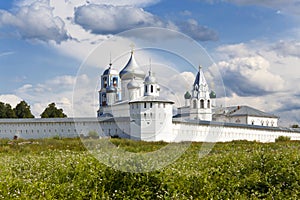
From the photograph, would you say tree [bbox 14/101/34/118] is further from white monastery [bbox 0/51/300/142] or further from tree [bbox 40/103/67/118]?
white monastery [bbox 0/51/300/142]

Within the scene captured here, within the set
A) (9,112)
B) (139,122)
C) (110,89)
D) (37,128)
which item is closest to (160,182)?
(139,122)

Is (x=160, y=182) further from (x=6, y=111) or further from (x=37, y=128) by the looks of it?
(x=6, y=111)

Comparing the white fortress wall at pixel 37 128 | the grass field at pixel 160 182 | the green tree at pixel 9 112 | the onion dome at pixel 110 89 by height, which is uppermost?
the onion dome at pixel 110 89

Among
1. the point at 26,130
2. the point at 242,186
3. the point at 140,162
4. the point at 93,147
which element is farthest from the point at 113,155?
the point at 26,130

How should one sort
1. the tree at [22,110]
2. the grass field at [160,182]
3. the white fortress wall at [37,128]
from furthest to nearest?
1. the tree at [22,110]
2. the white fortress wall at [37,128]
3. the grass field at [160,182]

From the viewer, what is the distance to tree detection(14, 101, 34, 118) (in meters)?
62.9

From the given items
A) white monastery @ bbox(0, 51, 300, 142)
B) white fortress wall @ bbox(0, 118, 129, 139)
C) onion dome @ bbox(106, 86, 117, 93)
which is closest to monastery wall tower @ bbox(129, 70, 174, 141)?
white monastery @ bbox(0, 51, 300, 142)

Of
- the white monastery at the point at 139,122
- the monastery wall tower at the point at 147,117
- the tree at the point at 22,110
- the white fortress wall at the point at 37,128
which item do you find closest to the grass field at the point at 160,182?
the monastery wall tower at the point at 147,117

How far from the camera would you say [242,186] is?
877 centimetres

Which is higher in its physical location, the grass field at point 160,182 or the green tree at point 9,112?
the green tree at point 9,112

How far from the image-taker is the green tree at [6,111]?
2402 inches

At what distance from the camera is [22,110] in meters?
63.6

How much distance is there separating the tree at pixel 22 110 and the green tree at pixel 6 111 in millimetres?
1241

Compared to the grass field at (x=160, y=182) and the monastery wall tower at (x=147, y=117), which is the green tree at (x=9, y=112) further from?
the grass field at (x=160, y=182)
